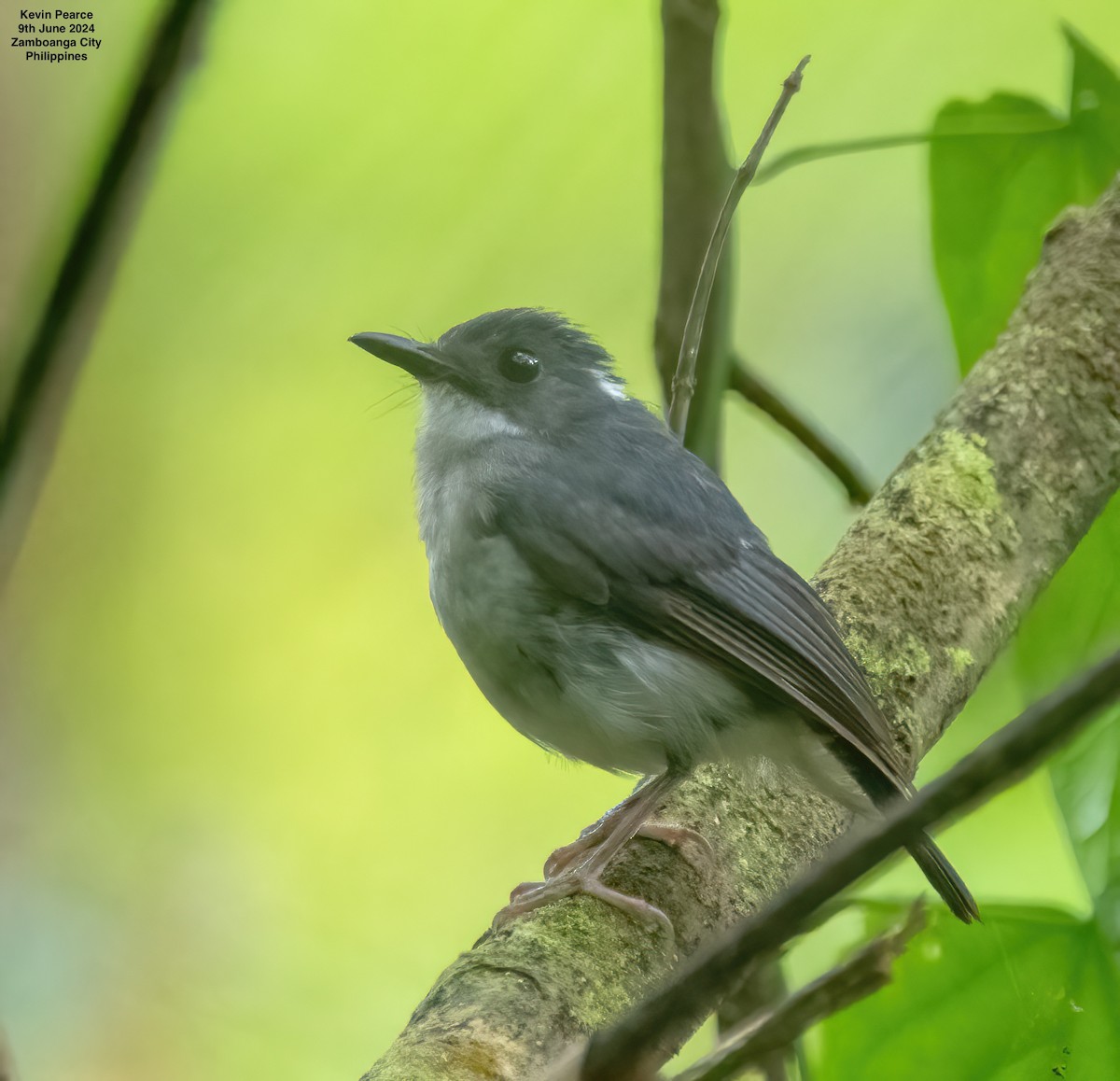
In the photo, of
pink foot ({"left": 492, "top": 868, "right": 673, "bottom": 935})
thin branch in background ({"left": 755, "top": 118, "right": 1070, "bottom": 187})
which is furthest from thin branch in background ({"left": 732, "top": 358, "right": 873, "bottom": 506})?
pink foot ({"left": 492, "top": 868, "right": 673, "bottom": 935})

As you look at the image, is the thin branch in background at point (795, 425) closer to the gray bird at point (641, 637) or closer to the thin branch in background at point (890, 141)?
the thin branch in background at point (890, 141)

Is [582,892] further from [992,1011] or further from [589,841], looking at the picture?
[992,1011]

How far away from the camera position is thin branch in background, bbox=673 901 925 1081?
2.75ft

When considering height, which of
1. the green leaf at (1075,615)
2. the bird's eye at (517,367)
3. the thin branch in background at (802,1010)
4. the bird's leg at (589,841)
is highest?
the bird's eye at (517,367)

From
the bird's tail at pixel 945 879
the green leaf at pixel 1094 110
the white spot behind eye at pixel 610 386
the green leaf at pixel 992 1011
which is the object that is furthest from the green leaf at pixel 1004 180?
the green leaf at pixel 992 1011

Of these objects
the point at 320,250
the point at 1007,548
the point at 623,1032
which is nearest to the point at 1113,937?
the point at 1007,548

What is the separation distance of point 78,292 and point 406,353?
7.95 ft

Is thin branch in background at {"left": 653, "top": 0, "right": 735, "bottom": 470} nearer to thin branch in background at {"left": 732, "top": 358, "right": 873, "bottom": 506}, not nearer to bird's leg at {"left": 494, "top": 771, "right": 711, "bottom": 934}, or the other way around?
thin branch in background at {"left": 732, "top": 358, "right": 873, "bottom": 506}

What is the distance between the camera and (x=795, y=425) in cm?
366

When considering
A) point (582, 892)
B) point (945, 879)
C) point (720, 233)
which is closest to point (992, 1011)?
point (945, 879)

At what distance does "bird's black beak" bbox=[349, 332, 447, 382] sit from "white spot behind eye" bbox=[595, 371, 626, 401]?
45 cm

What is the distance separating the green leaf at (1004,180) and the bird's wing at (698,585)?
107 cm

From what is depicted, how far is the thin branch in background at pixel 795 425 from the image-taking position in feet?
12.0

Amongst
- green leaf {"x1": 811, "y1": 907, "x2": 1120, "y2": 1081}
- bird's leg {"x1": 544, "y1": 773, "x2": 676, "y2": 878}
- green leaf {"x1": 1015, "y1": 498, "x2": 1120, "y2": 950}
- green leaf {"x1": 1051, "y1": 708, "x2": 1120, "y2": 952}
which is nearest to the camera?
green leaf {"x1": 811, "y1": 907, "x2": 1120, "y2": 1081}
